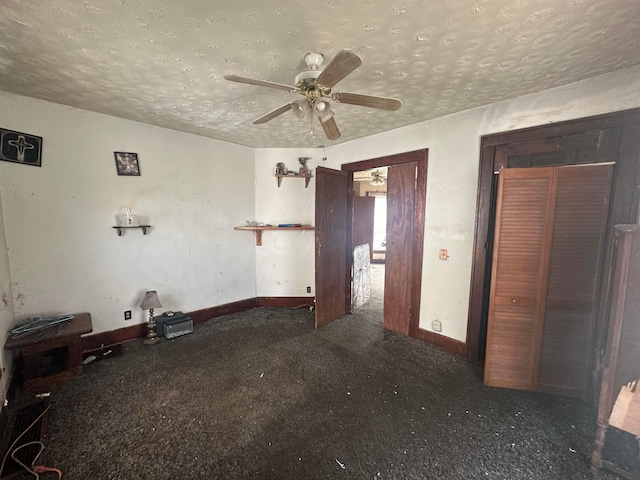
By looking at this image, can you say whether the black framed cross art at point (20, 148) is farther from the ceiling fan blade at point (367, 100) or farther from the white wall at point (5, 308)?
the ceiling fan blade at point (367, 100)

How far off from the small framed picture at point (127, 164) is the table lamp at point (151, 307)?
1.40 m

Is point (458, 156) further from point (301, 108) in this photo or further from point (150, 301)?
point (150, 301)

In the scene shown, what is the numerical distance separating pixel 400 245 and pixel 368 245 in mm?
1705

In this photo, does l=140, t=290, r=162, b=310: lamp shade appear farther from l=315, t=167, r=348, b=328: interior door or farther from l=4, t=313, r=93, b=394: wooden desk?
l=315, t=167, r=348, b=328: interior door

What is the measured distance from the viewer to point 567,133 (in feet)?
6.91

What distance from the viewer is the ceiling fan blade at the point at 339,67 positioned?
48.4 inches

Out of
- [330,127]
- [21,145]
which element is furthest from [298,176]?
[21,145]

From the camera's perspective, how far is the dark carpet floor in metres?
1.50

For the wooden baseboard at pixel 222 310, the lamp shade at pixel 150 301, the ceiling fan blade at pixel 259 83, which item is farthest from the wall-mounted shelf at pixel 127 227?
the ceiling fan blade at pixel 259 83

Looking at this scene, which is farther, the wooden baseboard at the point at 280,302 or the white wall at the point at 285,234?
the wooden baseboard at the point at 280,302

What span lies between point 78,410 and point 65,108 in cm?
274

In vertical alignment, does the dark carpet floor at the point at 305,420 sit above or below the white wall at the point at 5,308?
below

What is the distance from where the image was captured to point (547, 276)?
203 cm

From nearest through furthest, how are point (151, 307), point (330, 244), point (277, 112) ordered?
point (277, 112) → point (151, 307) → point (330, 244)
